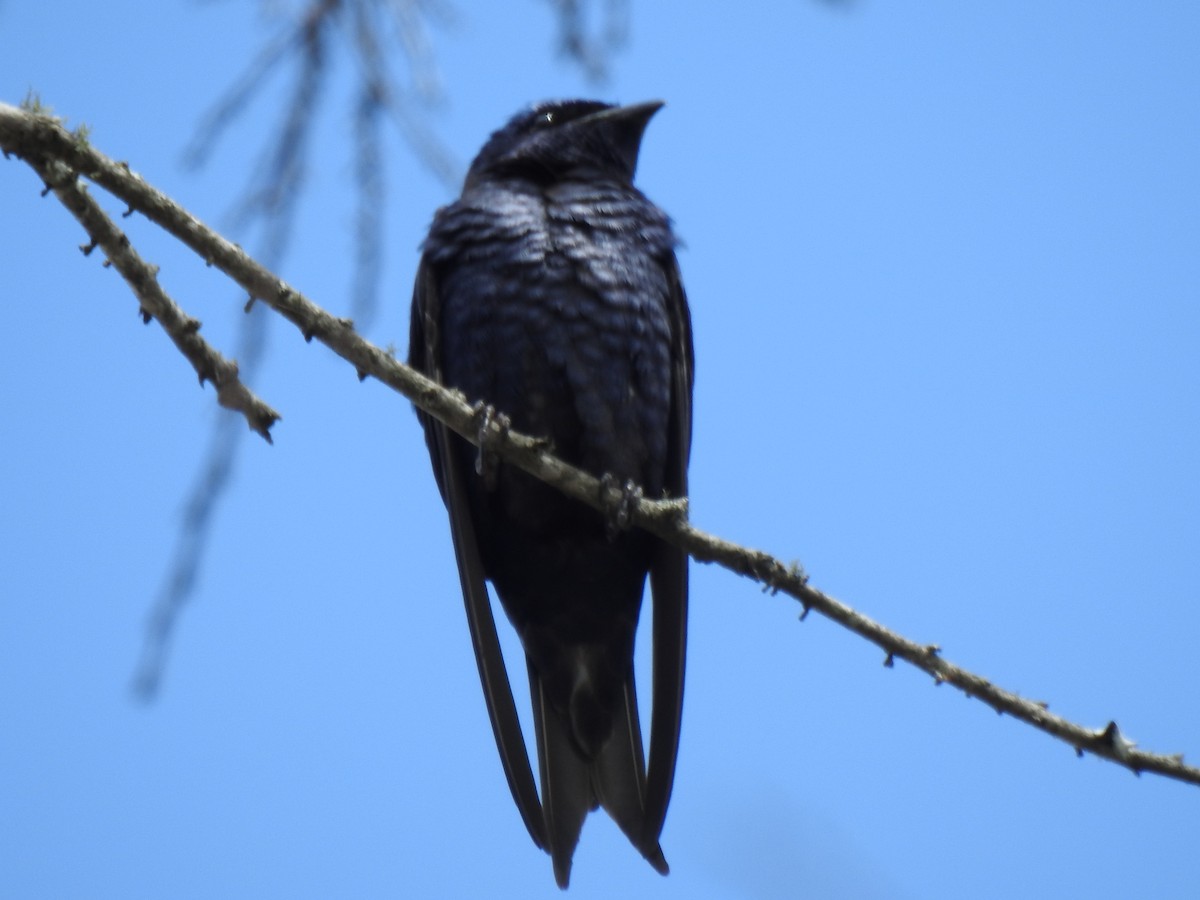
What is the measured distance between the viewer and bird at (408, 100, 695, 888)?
4418 mm

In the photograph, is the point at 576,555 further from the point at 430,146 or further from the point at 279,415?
the point at 430,146

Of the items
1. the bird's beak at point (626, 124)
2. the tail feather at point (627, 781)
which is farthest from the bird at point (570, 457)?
the bird's beak at point (626, 124)

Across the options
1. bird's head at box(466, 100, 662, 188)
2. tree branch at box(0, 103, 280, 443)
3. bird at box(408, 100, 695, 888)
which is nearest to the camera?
tree branch at box(0, 103, 280, 443)

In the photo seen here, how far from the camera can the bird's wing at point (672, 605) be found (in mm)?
4320

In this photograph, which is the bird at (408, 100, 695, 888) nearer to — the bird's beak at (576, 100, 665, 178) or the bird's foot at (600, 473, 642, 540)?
the bird's foot at (600, 473, 642, 540)

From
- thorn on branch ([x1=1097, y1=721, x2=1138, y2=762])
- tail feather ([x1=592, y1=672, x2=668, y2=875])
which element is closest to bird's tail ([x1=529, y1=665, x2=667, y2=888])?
tail feather ([x1=592, y1=672, x2=668, y2=875])

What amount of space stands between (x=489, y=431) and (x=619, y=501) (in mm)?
518

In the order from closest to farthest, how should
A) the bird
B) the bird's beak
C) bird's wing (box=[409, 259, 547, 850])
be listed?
bird's wing (box=[409, 259, 547, 850])
the bird
the bird's beak

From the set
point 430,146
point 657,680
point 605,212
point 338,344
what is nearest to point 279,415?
point 338,344

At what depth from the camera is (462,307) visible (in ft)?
15.6

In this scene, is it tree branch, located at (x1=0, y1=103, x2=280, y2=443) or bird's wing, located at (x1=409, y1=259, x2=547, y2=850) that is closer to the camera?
tree branch, located at (x1=0, y1=103, x2=280, y2=443)

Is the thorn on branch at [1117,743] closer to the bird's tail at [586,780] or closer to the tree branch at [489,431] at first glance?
the tree branch at [489,431]

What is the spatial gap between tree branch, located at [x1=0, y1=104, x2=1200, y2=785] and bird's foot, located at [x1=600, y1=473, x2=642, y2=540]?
9cm

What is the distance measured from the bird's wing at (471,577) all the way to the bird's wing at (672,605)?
0.38m
